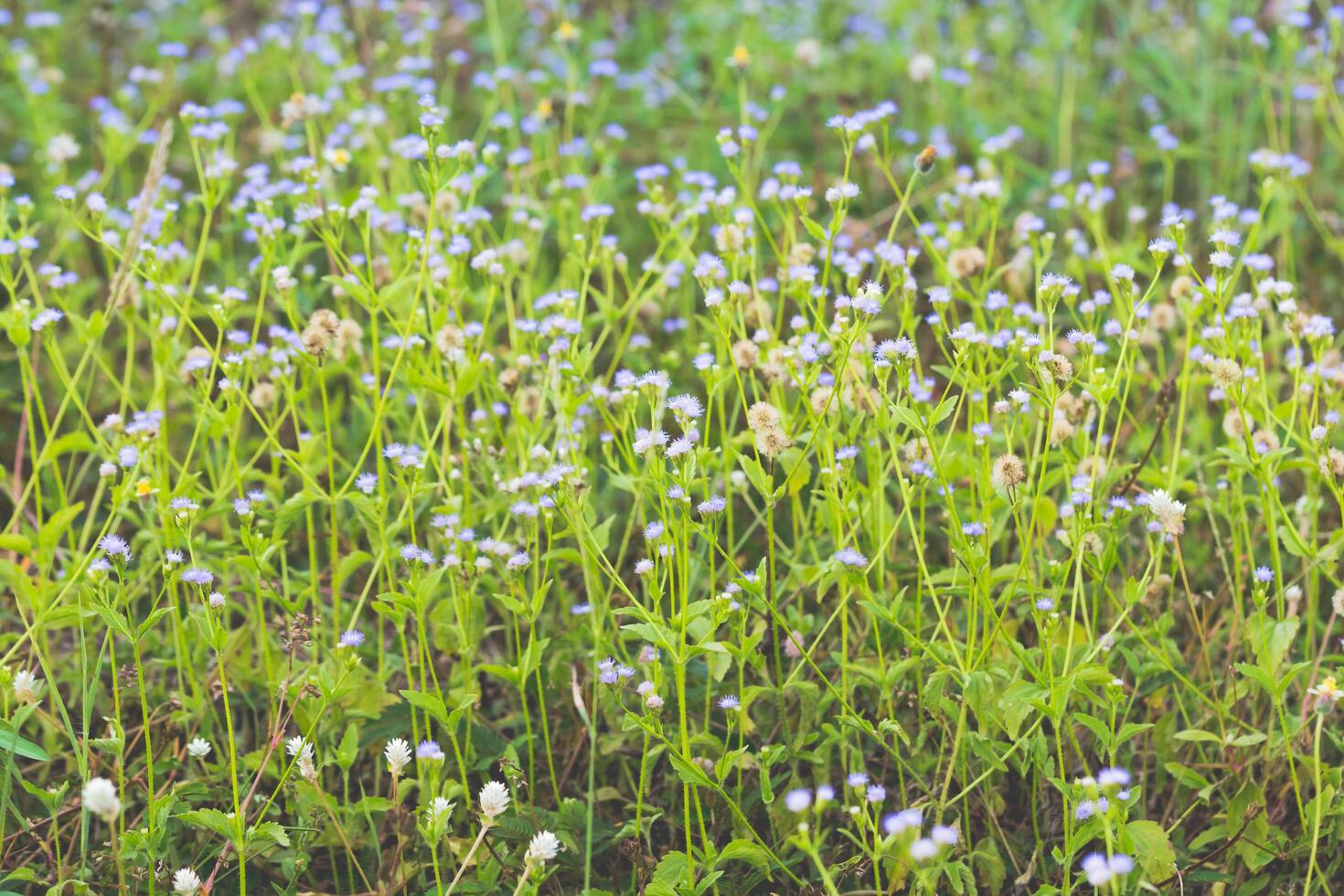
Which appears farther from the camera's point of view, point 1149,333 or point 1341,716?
point 1149,333

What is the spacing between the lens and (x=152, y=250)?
270 cm

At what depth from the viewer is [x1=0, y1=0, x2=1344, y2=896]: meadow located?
220 centimetres

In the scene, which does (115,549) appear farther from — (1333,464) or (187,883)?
(1333,464)

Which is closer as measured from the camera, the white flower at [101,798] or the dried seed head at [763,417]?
the white flower at [101,798]

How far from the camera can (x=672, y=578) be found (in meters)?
2.27

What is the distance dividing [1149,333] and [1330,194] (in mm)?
1710

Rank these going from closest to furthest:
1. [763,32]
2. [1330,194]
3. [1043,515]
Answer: [1043,515] < [1330,194] < [763,32]

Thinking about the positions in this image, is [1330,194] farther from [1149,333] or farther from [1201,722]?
[1201,722]

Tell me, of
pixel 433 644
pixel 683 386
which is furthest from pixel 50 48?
pixel 433 644

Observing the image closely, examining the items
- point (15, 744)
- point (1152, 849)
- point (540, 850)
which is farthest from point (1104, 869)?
point (15, 744)

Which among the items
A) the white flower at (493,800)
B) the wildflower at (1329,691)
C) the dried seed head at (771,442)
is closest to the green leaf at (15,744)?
the white flower at (493,800)

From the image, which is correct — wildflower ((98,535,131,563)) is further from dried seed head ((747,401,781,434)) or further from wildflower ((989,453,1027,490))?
wildflower ((989,453,1027,490))

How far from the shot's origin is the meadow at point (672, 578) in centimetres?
220

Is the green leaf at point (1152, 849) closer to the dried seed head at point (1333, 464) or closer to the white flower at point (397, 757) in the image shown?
the dried seed head at point (1333, 464)
